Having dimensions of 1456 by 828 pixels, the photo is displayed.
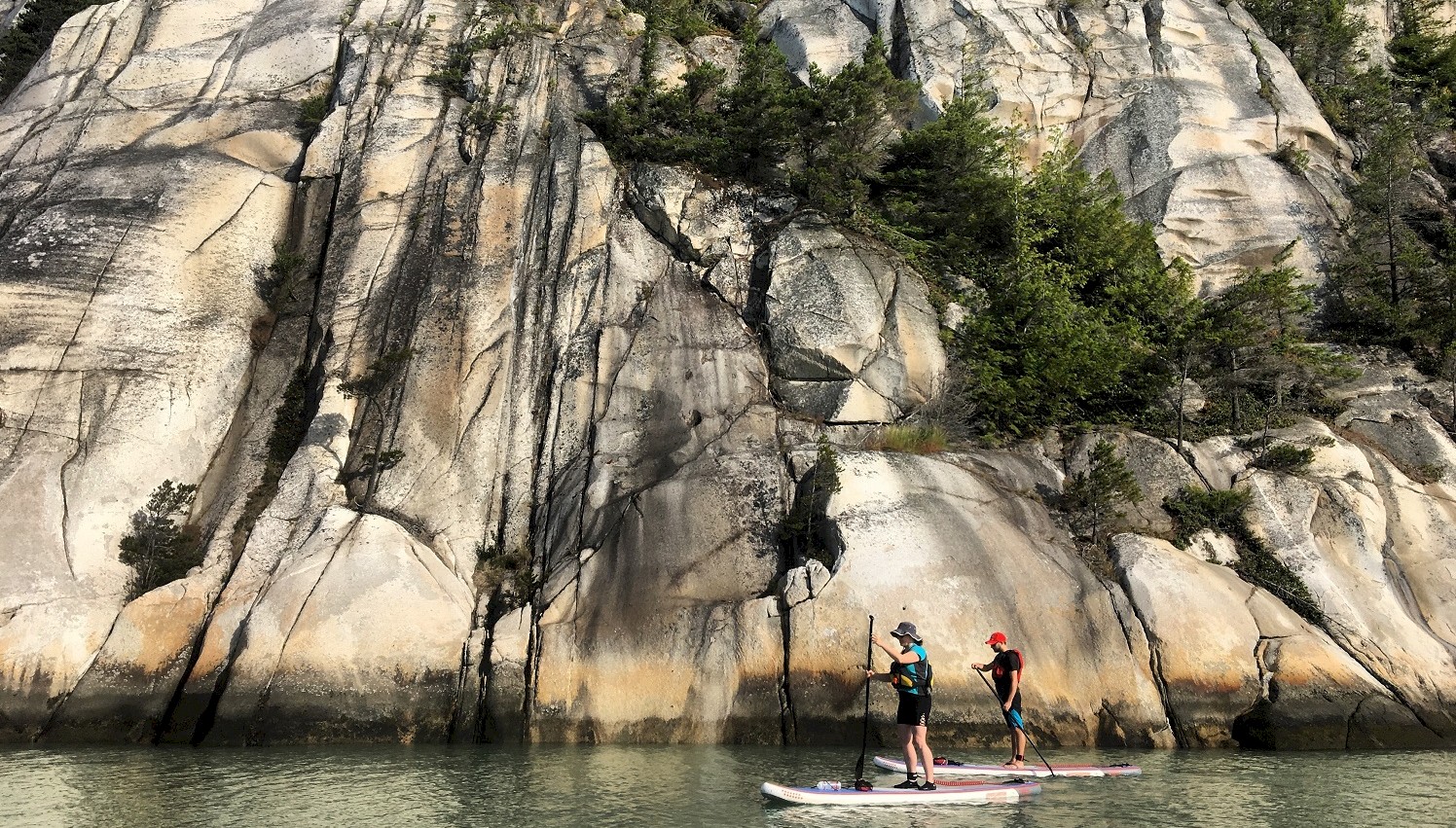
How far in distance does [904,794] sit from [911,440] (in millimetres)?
8902

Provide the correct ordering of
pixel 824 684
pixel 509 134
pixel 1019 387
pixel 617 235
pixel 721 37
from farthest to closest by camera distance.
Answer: pixel 721 37 → pixel 509 134 → pixel 617 235 → pixel 1019 387 → pixel 824 684

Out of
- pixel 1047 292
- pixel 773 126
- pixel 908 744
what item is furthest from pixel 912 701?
pixel 773 126

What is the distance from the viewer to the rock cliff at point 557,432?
49.7ft

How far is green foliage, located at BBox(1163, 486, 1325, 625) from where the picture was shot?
16.8 meters

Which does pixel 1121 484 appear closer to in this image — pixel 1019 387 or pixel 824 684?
pixel 1019 387

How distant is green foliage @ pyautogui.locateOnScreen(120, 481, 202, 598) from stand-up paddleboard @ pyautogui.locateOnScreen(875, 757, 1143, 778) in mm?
13021

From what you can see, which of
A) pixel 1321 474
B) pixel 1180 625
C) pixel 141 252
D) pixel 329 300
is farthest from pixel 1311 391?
pixel 141 252

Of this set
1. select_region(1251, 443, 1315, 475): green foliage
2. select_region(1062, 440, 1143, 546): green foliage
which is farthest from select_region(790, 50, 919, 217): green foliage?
select_region(1251, 443, 1315, 475): green foliage

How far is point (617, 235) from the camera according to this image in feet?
72.0

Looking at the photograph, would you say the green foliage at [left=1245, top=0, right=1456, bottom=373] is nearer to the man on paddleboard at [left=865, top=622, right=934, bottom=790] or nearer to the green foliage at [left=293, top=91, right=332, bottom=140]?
the man on paddleboard at [left=865, top=622, right=934, bottom=790]

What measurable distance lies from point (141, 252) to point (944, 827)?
20.5 m

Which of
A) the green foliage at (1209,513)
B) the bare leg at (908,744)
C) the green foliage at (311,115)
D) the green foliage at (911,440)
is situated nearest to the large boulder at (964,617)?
the green foliage at (911,440)

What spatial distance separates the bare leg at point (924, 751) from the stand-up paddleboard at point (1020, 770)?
3.28 feet

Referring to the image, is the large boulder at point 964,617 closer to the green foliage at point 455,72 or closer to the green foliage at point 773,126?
the green foliage at point 773,126
